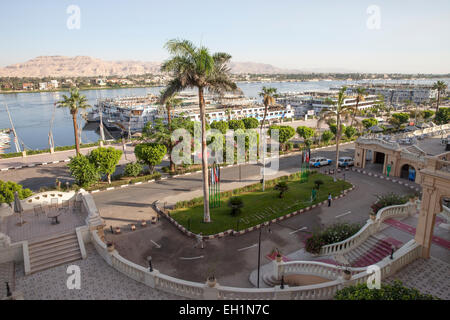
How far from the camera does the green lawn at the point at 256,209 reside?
23.2 metres

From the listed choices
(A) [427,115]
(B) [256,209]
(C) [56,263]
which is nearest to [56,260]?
(C) [56,263]

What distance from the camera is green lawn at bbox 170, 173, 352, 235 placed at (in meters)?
23.2

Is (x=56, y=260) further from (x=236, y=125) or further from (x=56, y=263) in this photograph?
(x=236, y=125)

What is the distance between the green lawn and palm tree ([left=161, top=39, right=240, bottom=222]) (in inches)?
292

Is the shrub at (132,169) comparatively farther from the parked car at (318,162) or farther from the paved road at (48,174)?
the parked car at (318,162)

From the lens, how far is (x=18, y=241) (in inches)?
678

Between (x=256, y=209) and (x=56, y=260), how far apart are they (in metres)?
15.5

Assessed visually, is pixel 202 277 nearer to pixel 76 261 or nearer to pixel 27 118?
pixel 76 261

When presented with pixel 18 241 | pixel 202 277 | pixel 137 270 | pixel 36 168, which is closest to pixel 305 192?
pixel 202 277

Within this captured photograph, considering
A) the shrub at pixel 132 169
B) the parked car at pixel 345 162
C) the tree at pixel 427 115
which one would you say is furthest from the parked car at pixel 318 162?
the tree at pixel 427 115

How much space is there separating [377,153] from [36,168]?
158 ft

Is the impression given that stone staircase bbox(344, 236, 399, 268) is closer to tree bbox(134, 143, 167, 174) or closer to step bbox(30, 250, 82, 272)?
step bbox(30, 250, 82, 272)

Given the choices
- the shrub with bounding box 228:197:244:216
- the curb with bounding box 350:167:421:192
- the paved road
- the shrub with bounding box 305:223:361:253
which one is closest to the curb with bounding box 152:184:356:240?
the shrub with bounding box 228:197:244:216

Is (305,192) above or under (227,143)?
under
